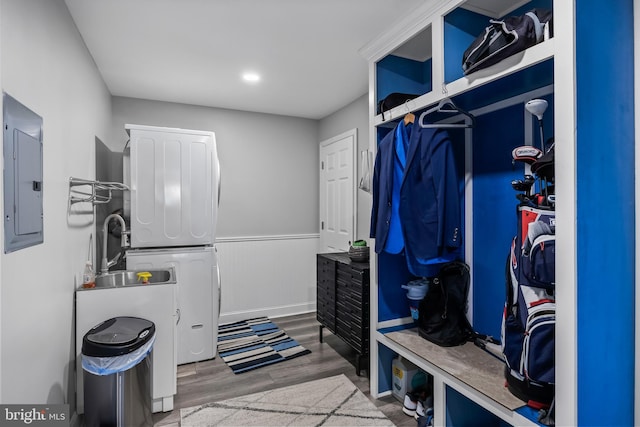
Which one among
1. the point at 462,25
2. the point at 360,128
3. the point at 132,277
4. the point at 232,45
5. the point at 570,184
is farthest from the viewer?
the point at 360,128

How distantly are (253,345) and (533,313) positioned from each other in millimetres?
2546

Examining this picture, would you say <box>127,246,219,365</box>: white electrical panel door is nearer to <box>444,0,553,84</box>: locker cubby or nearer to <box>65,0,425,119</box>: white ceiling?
<box>65,0,425,119</box>: white ceiling

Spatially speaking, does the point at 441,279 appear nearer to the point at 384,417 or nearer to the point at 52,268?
the point at 384,417

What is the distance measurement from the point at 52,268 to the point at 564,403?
2.30 meters

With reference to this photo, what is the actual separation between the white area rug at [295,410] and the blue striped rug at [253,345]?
1.60 ft

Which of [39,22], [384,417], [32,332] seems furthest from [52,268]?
[384,417]

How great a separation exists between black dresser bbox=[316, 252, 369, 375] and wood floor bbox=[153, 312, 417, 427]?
220mm

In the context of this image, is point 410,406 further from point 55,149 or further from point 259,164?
point 259,164

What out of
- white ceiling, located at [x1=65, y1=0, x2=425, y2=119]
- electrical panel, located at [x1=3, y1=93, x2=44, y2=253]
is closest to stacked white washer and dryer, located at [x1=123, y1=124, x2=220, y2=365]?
white ceiling, located at [x1=65, y1=0, x2=425, y2=119]

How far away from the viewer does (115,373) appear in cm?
181

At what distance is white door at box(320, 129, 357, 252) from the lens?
3744mm

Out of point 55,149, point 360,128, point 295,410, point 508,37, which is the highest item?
point 360,128

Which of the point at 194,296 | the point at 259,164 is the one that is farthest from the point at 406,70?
the point at 194,296

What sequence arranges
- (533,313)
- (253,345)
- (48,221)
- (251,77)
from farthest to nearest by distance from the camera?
(253,345), (251,77), (48,221), (533,313)
